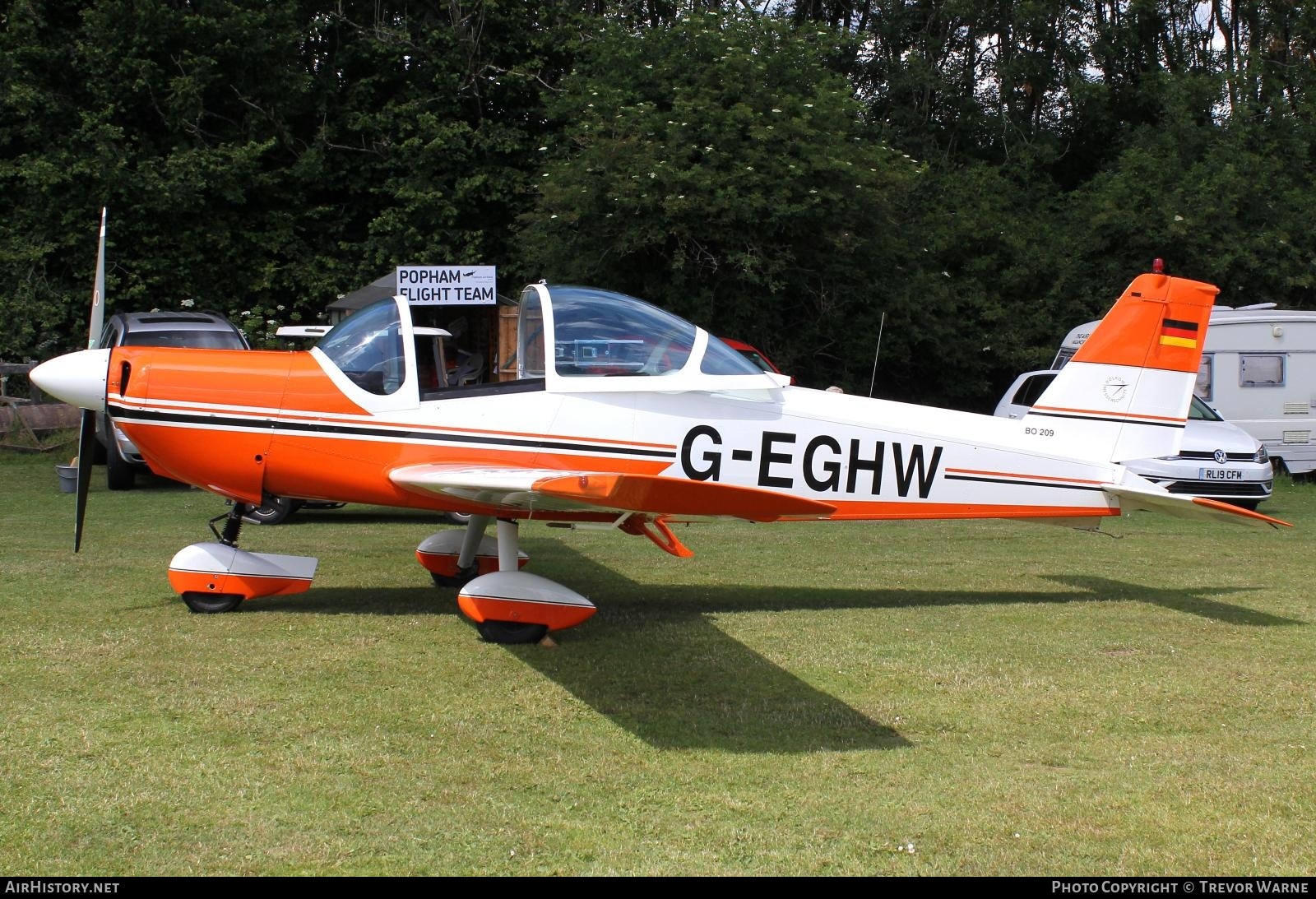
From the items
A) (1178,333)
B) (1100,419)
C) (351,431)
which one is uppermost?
(1178,333)

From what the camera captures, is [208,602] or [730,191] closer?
[208,602]

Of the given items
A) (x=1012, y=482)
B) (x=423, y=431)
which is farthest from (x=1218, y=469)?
(x=423, y=431)

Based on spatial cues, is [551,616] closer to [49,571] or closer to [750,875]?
[750,875]

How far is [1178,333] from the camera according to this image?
7.89 meters

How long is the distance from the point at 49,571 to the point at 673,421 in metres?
4.74

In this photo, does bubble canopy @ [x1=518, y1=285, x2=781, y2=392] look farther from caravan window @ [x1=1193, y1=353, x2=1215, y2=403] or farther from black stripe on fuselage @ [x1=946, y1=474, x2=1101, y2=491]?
caravan window @ [x1=1193, y1=353, x2=1215, y2=403]

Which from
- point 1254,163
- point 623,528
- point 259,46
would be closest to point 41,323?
point 259,46

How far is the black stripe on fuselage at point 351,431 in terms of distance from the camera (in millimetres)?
6875

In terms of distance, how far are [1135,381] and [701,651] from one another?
362 centimetres

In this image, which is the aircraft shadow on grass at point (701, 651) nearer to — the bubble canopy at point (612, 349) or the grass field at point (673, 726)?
the grass field at point (673, 726)

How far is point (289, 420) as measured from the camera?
6.94m

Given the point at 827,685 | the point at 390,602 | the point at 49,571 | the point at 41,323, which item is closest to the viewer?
the point at 827,685

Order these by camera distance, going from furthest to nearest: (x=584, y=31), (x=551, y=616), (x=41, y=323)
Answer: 1. (x=584, y=31)
2. (x=41, y=323)
3. (x=551, y=616)

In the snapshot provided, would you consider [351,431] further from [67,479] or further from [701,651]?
[67,479]
